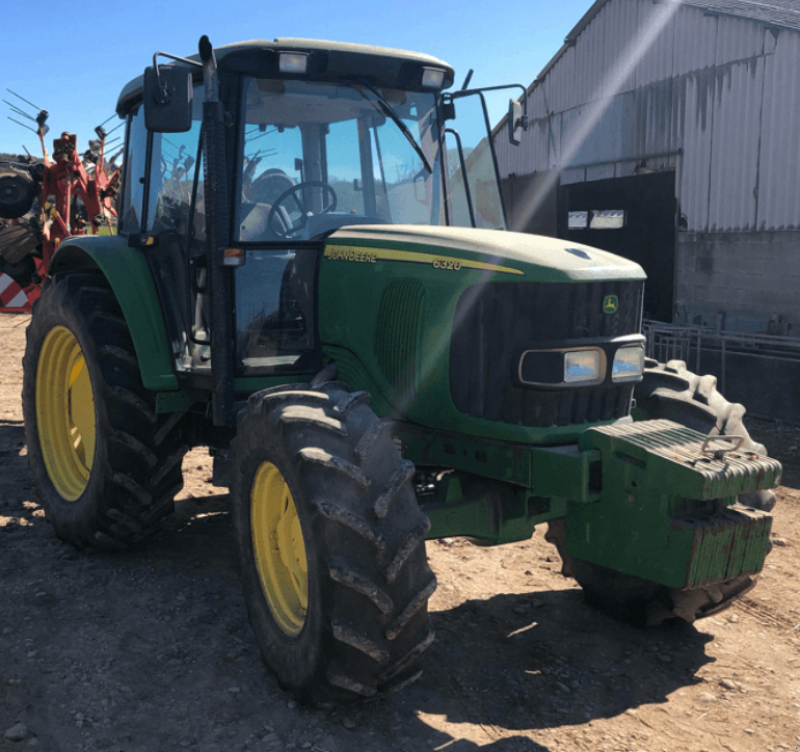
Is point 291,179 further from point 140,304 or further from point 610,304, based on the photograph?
point 610,304

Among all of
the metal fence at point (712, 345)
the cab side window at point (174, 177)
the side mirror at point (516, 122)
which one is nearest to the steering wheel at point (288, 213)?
the cab side window at point (174, 177)

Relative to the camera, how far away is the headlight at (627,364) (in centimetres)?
353

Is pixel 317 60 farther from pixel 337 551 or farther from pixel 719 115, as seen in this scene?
pixel 719 115

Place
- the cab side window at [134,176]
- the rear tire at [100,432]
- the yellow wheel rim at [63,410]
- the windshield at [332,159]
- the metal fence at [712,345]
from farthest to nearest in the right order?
1. the metal fence at [712,345]
2. the yellow wheel rim at [63,410]
3. the cab side window at [134,176]
4. the rear tire at [100,432]
5. the windshield at [332,159]

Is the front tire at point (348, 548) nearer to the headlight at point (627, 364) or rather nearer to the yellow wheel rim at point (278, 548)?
the yellow wheel rim at point (278, 548)

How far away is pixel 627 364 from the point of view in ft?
11.7

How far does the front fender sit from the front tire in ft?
3.59

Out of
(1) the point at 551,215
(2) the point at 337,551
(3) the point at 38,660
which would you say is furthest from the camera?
(1) the point at 551,215

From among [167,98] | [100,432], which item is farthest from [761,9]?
[100,432]

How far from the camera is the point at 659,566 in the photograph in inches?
125

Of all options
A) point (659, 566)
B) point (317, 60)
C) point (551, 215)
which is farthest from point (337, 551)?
point (551, 215)

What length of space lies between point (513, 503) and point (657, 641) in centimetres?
105

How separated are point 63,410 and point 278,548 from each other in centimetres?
227

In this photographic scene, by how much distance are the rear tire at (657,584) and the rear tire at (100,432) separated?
201cm
